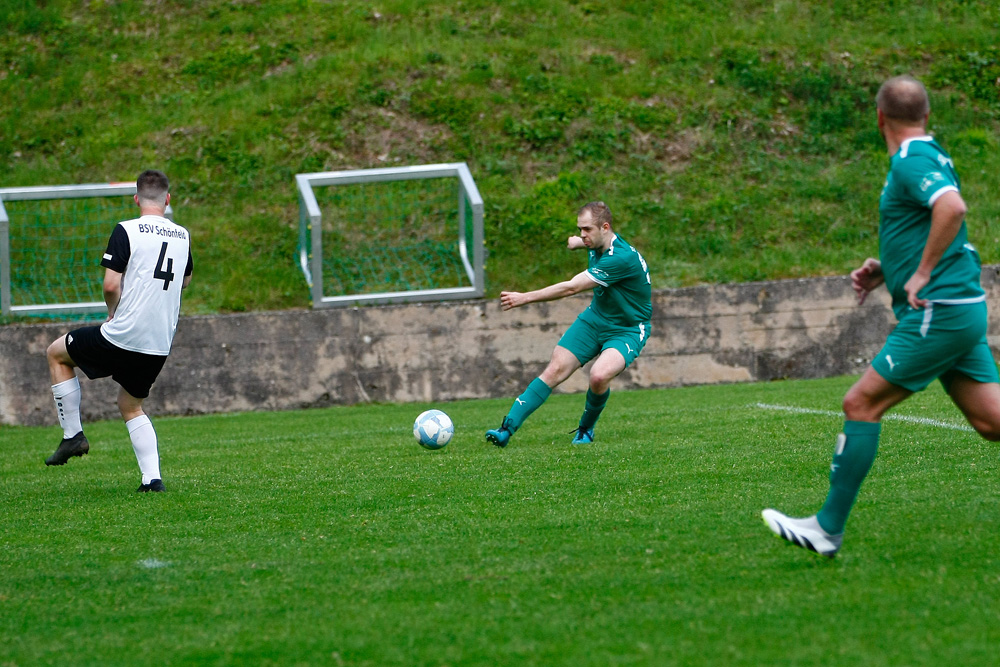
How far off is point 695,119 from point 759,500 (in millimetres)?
12791

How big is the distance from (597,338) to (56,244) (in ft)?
29.6

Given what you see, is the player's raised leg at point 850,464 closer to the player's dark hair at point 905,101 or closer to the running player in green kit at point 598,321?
the player's dark hair at point 905,101

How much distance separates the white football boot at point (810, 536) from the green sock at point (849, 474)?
1.0 inches

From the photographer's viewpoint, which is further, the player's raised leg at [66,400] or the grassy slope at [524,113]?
the grassy slope at [524,113]

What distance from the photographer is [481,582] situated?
403 centimetres

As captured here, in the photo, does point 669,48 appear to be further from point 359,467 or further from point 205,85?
point 359,467

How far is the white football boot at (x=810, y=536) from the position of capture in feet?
13.4

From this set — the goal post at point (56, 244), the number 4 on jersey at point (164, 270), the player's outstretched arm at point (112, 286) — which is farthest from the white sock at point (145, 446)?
the goal post at point (56, 244)

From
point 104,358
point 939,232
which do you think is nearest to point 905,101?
point 939,232

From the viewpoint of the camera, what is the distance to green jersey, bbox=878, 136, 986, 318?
156 inches

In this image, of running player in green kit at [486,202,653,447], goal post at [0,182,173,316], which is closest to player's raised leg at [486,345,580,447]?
running player in green kit at [486,202,653,447]

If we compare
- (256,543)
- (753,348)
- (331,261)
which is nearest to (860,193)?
(753,348)

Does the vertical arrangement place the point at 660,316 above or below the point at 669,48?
below

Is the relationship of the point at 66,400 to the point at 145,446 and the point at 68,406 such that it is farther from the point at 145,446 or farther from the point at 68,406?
the point at 145,446
